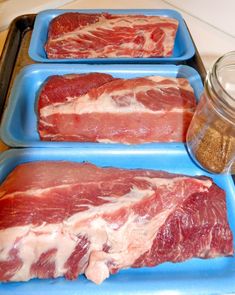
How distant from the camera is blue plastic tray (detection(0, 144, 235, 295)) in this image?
78cm

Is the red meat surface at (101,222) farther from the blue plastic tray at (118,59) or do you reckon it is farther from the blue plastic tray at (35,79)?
the blue plastic tray at (118,59)

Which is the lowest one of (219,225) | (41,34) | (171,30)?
(219,225)

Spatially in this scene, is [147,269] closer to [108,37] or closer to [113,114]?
[113,114]

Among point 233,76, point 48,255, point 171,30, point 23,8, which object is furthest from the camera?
point 23,8

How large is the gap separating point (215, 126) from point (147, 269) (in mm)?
473

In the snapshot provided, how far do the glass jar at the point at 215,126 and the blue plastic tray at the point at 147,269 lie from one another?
6 centimetres

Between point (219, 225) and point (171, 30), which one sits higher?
point (171, 30)

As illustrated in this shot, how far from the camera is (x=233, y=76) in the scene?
1135 mm

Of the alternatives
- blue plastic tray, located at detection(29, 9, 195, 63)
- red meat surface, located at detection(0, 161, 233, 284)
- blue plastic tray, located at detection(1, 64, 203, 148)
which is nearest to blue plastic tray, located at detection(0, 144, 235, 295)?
red meat surface, located at detection(0, 161, 233, 284)

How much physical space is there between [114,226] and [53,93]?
62 cm

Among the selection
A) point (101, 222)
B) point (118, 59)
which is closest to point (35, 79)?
point (118, 59)

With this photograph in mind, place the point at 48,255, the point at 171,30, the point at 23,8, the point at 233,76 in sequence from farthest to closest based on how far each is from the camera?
the point at 23,8, the point at 171,30, the point at 233,76, the point at 48,255

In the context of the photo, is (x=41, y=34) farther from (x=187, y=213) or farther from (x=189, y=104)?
(x=187, y=213)

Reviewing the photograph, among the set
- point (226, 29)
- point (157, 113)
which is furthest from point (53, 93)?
point (226, 29)
